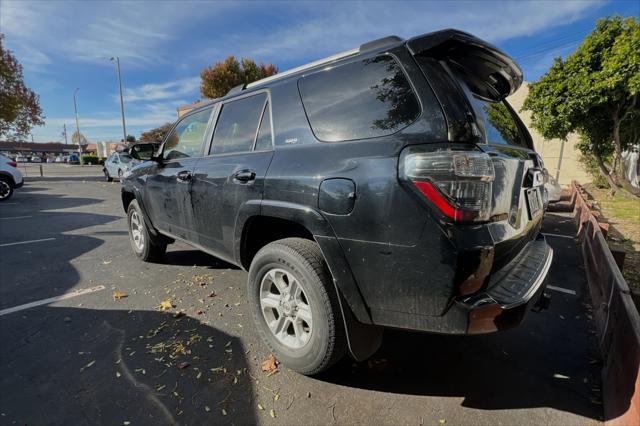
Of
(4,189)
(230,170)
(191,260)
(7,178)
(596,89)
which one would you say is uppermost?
(596,89)

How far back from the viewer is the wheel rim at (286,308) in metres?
2.33

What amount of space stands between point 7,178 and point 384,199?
15.1 m

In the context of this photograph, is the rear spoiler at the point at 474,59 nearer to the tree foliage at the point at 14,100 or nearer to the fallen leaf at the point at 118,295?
the fallen leaf at the point at 118,295

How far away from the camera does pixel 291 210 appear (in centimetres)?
221

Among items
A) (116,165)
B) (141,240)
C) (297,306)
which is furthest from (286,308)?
(116,165)

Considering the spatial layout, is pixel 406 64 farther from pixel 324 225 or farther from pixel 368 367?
pixel 368 367

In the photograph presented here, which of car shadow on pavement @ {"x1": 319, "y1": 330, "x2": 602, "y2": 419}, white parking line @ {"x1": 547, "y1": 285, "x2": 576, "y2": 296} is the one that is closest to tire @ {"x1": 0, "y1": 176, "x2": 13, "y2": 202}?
car shadow on pavement @ {"x1": 319, "y1": 330, "x2": 602, "y2": 419}

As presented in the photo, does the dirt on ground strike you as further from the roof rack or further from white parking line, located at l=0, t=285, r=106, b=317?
white parking line, located at l=0, t=285, r=106, b=317

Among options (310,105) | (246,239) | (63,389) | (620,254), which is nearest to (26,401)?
(63,389)

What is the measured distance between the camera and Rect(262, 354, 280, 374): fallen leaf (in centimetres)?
246

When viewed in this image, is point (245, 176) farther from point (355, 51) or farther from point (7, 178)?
point (7, 178)

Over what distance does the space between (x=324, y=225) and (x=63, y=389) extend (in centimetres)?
209

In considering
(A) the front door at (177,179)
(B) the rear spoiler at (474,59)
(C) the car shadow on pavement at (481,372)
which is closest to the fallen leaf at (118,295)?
(A) the front door at (177,179)

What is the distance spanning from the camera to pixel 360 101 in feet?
6.80
